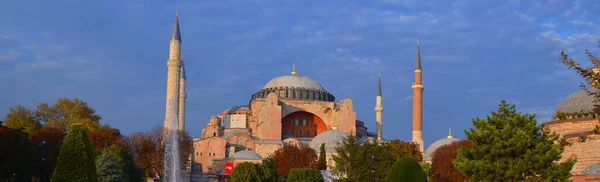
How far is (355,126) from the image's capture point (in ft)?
180

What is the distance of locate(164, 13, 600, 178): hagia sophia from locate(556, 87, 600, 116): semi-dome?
1949 cm

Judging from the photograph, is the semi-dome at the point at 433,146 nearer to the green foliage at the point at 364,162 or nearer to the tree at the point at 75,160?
the green foliage at the point at 364,162

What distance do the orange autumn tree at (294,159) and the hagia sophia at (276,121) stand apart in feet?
5.81

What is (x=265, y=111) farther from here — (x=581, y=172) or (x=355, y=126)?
(x=581, y=172)

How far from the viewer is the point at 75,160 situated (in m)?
12.2

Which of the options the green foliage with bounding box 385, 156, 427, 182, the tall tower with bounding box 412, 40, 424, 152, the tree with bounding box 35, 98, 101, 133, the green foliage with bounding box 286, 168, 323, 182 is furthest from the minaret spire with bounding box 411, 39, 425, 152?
the green foliage with bounding box 385, 156, 427, 182

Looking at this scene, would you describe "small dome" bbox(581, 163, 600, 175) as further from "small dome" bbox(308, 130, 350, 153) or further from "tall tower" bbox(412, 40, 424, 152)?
"tall tower" bbox(412, 40, 424, 152)

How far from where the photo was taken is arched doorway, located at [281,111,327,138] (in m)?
55.0

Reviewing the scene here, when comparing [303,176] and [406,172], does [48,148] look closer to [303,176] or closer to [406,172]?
[303,176]

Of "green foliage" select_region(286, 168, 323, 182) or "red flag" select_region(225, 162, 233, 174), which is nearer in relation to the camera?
"green foliage" select_region(286, 168, 323, 182)

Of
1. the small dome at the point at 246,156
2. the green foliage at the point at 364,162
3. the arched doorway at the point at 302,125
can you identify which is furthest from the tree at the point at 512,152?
the arched doorway at the point at 302,125

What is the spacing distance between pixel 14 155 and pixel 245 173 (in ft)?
39.5

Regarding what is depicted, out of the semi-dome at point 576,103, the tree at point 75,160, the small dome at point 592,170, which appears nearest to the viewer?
the tree at point 75,160

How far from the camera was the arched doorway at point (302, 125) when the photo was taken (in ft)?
180
